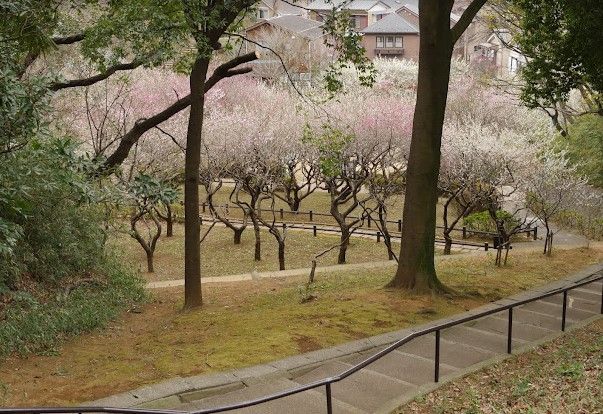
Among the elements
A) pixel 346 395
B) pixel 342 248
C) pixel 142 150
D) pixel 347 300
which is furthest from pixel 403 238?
pixel 142 150

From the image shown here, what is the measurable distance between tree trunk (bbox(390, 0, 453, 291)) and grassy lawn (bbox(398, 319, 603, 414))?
3387mm

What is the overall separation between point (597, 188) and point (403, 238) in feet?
82.2

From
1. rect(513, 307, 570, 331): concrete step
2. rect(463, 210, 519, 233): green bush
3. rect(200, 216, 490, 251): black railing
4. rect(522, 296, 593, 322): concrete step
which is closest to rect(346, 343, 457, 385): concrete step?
rect(513, 307, 570, 331): concrete step

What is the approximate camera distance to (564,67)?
48.5 feet

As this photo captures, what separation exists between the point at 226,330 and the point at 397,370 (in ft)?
10.7

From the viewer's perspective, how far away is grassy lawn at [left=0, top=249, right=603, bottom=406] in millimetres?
8117

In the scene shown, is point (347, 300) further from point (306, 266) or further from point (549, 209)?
point (549, 209)

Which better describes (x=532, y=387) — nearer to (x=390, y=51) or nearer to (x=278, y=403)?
(x=278, y=403)

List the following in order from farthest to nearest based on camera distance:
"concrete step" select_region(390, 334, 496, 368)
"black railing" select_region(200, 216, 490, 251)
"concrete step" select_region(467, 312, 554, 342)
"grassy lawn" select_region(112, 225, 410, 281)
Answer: "black railing" select_region(200, 216, 490, 251) < "grassy lawn" select_region(112, 225, 410, 281) < "concrete step" select_region(467, 312, 554, 342) < "concrete step" select_region(390, 334, 496, 368)

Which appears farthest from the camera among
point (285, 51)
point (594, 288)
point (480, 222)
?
point (285, 51)

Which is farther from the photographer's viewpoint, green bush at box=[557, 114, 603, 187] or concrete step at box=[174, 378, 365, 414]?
green bush at box=[557, 114, 603, 187]

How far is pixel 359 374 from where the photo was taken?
7.88m

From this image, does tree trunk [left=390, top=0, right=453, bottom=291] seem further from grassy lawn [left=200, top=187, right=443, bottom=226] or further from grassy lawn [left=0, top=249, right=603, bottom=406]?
grassy lawn [left=200, top=187, right=443, bottom=226]

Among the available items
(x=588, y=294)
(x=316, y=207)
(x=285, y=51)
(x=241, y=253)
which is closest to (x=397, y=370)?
(x=588, y=294)
